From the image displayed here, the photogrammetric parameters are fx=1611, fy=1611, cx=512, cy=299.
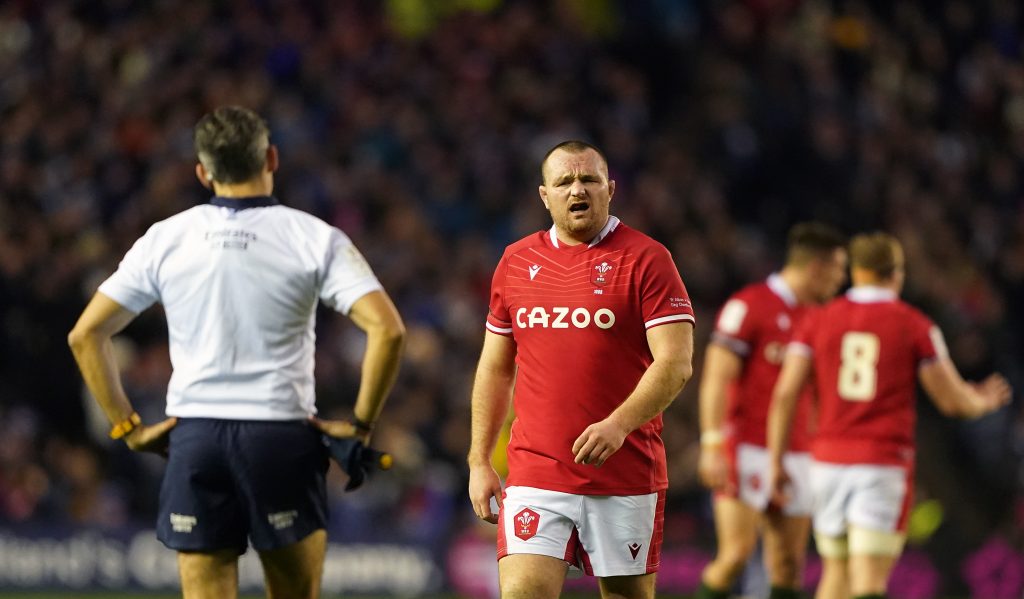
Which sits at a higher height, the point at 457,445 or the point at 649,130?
the point at 649,130

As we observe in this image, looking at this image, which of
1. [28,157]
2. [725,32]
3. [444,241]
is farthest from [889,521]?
[725,32]

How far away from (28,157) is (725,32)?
27.5ft

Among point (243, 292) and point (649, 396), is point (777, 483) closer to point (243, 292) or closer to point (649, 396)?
point (649, 396)

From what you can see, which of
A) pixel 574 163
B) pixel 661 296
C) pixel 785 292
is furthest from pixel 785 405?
pixel 574 163

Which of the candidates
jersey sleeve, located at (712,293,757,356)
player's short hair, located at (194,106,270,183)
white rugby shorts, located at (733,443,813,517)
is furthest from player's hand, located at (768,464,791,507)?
player's short hair, located at (194,106,270,183)

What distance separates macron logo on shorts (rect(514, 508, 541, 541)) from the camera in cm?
566

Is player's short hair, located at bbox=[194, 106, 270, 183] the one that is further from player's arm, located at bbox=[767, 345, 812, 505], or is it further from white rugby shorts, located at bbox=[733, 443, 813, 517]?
white rugby shorts, located at bbox=[733, 443, 813, 517]

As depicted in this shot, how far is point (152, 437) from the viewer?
6180mm

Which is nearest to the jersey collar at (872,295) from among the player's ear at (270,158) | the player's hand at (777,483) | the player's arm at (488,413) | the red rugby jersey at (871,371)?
the red rugby jersey at (871,371)

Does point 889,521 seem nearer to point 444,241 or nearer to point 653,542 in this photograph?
point 653,542

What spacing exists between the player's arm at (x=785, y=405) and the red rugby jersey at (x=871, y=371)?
10 cm

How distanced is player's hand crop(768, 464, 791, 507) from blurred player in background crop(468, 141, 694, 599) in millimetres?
3088

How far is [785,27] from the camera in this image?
19484 mm

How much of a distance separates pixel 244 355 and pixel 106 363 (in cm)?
58
